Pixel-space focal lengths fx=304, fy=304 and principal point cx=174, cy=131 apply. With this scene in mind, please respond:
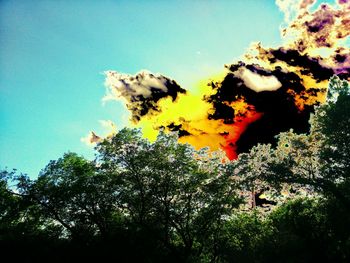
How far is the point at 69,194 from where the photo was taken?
28500mm

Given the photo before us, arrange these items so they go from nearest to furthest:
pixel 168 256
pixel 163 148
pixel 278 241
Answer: pixel 163 148, pixel 168 256, pixel 278 241

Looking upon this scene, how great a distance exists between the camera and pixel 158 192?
2712 cm

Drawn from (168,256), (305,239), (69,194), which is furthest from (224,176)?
(305,239)

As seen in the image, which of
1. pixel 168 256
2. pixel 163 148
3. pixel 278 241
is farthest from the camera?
pixel 278 241

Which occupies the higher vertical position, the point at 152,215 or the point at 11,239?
the point at 152,215

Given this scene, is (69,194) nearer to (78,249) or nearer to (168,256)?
(78,249)

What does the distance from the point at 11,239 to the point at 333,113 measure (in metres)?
32.1

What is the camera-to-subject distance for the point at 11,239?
2872 cm

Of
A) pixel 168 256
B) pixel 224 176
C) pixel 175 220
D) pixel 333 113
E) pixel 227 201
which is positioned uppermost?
pixel 333 113

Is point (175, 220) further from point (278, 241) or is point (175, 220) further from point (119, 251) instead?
point (278, 241)

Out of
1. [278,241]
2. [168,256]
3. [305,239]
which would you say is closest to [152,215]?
[168,256]

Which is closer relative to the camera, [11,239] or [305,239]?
[11,239]

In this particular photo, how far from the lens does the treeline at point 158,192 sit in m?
27.2

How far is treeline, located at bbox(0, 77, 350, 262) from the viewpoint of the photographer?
27188mm
